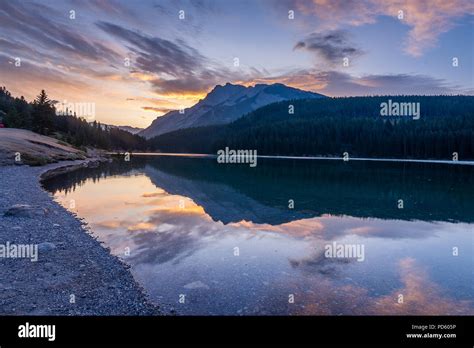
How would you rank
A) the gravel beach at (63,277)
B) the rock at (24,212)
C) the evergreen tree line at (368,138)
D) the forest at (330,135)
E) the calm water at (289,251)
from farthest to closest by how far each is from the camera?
1. the evergreen tree line at (368,138)
2. the forest at (330,135)
3. the rock at (24,212)
4. the calm water at (289,251)
5. the gravel beach at (63,277)

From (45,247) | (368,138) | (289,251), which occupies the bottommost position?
(289,251)

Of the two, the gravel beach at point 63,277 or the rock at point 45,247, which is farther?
the rock at point 45,247

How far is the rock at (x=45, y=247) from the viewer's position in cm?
1372

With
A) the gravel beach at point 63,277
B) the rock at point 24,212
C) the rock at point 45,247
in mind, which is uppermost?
the rock at point 24,212

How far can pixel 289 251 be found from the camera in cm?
1642

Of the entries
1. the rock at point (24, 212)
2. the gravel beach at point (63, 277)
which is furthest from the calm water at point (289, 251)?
the rock at point (24, 212)

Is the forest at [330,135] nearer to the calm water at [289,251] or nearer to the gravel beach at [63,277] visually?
the calm water at [289,251]

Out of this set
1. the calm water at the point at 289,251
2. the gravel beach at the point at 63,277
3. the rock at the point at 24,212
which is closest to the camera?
the gravel beach at the point at 63,277

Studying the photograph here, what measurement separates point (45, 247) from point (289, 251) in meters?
11.3

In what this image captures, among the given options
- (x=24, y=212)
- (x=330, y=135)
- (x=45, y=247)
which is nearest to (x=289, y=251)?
(x=45, y=247)

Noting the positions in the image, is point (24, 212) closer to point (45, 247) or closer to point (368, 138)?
point (45, 247)

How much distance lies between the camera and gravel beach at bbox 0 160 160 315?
9219 millimetres

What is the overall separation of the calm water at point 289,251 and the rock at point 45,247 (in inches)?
114
